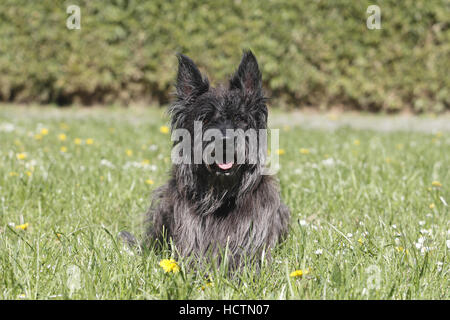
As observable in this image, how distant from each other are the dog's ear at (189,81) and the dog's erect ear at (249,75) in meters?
0.20

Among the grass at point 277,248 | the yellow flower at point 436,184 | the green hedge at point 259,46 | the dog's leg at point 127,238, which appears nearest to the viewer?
the grass at point 277,248

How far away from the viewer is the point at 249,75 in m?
2.61

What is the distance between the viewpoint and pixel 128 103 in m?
10.1

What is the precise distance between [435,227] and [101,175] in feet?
9.27

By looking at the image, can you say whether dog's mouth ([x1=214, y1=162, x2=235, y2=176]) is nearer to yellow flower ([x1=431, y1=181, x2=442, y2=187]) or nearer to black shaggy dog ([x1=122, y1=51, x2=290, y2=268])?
black shaggy dog ([x1=122, y1=51, x2=290, y2=268])

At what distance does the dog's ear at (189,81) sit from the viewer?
259 centimetres

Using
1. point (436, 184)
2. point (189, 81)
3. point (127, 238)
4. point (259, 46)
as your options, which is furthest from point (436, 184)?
point (259, 46)

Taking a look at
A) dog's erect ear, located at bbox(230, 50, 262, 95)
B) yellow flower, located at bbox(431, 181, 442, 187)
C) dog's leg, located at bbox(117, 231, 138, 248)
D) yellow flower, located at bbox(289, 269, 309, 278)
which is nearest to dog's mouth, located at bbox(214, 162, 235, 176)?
dog's erect ear, located at bbox(230, 50, 262, 95)

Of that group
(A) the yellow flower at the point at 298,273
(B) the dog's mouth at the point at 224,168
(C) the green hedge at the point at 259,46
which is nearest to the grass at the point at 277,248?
(A) the yellow flower at the point at 298,273

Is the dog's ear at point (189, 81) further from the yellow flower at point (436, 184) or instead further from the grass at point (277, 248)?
the yellow flower at point (436, 184)

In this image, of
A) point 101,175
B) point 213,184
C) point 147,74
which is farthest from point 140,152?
point 147,74

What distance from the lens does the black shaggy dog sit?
2553 millimetres
